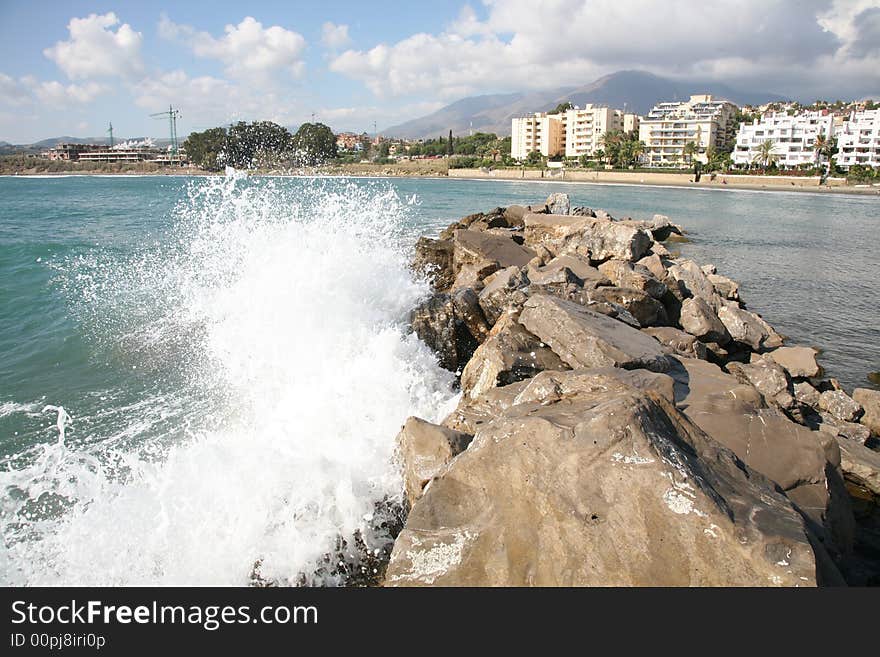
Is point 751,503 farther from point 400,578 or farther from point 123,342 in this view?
point 123,342

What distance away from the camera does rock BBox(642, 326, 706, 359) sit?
25.5 ft

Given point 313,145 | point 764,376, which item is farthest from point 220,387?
point 313,145

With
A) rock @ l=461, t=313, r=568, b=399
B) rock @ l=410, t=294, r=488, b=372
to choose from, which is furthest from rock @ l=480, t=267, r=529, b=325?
rock @ l=461, t=313, r=568, b=399

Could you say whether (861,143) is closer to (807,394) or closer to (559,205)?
(559,205)

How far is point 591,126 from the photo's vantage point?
122m

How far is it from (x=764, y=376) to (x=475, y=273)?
537 cm

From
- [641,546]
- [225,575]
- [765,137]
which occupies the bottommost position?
[225,575]

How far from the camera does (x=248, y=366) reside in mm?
8555

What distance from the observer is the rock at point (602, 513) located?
9.96 ft

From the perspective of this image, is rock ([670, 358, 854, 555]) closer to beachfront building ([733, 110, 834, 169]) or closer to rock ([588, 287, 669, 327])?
rock ([588, 287, 669, 327])

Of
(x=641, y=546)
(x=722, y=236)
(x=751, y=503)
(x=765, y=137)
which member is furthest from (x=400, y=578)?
(x=765, y=137)

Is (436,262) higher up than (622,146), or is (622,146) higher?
Answer: (622,146)

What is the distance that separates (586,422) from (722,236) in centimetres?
3026

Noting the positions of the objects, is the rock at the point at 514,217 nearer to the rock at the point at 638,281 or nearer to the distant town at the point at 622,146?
the rock at the point at 638,281
